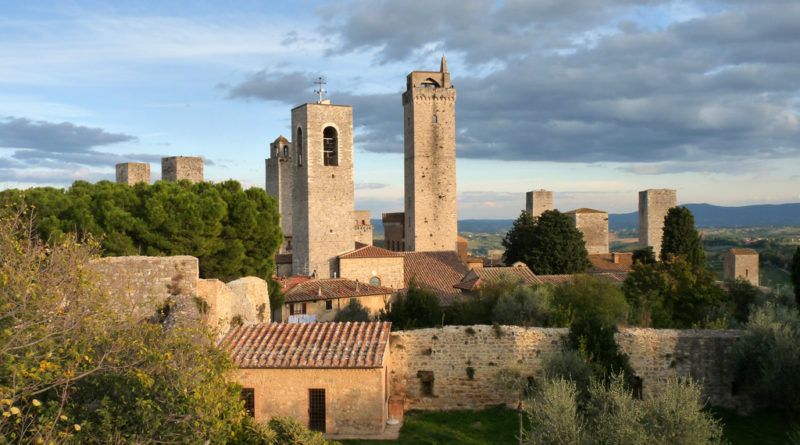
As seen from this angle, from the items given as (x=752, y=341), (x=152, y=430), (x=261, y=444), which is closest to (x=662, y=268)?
(x=752, y=341)

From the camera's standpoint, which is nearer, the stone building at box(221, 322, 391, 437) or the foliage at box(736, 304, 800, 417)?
the stone building at box(221, 322, 391, 437)

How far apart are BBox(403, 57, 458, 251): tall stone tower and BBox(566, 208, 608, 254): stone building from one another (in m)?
12.0

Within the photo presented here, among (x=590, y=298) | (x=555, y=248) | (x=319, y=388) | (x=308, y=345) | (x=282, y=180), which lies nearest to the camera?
(x=319, y=388)

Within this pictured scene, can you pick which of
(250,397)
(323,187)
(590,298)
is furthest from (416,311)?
(323,187)

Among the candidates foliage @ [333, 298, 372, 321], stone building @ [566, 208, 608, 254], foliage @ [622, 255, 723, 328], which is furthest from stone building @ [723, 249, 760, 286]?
foliage @ [333, 298, 372, 321]

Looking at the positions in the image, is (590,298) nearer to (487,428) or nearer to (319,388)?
(487,428)

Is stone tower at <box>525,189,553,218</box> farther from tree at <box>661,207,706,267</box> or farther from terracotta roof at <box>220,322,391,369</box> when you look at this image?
terracotta roof at <box>220,322,391,369</box>

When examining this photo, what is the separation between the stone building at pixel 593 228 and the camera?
51.2 metres

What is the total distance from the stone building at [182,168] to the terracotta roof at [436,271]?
10.9m

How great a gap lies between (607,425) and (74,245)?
9.01 meters

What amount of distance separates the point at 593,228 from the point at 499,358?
39761mm

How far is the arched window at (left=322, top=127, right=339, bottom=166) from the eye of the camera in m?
34.9

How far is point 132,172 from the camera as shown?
2881cm

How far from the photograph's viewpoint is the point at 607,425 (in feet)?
28.4
